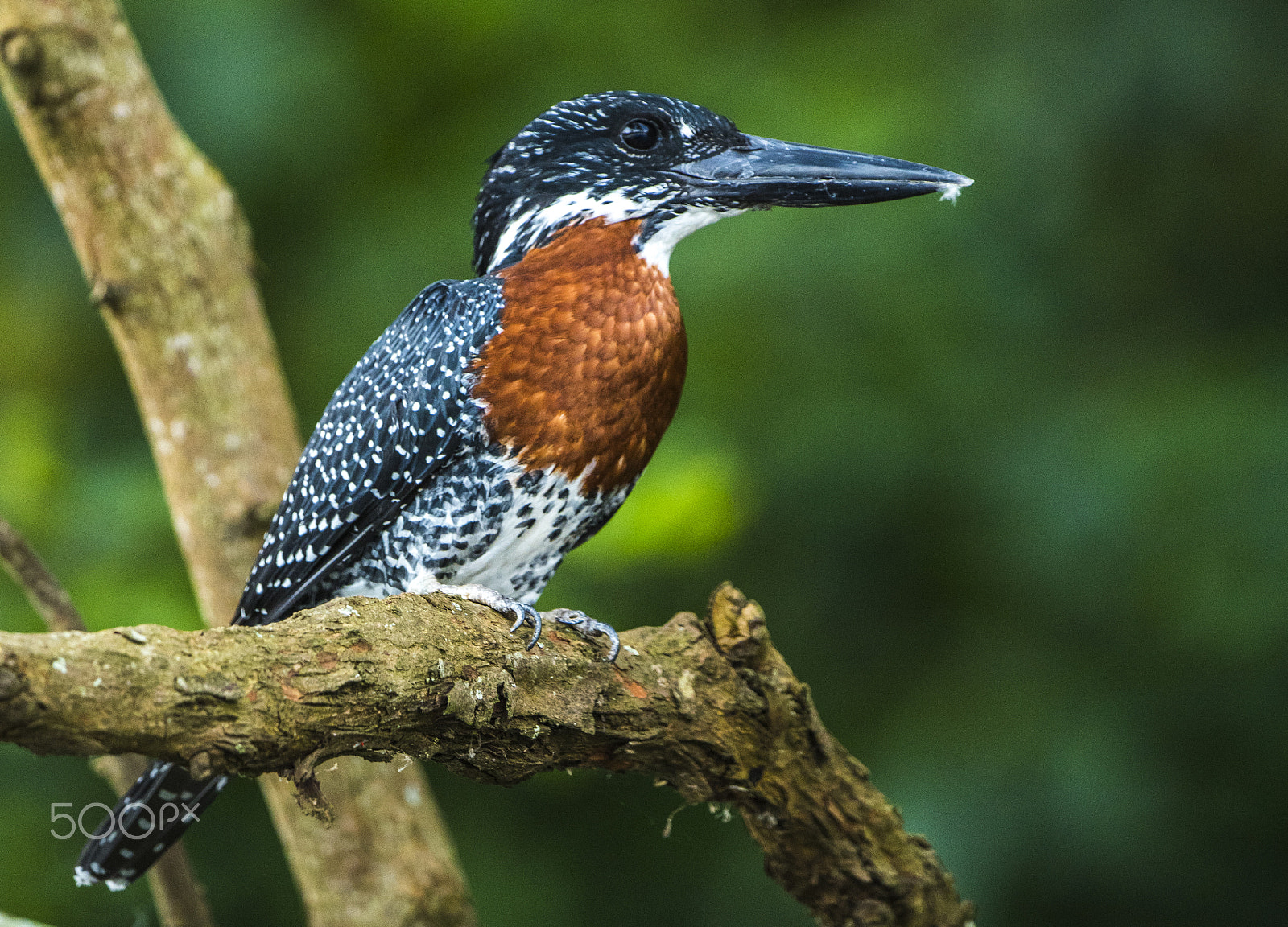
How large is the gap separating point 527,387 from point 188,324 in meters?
0.99

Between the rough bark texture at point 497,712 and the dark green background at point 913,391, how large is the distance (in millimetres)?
977

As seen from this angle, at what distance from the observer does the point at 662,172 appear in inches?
97.2

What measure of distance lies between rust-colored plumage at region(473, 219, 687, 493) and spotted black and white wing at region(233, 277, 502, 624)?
6 cm

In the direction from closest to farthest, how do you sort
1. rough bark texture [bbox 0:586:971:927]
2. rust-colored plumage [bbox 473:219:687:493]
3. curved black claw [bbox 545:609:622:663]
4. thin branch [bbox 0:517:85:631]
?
rough bark texture [bbox 0:586:971:927] → curved black claw [bbox 545:609:622:663] → rust-colored plumage [bbox 473:219:687:493] → thin branch [bbox 0:517:85:631]

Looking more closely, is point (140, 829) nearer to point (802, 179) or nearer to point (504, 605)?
point (504, 605)

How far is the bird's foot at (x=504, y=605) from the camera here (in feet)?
6.76

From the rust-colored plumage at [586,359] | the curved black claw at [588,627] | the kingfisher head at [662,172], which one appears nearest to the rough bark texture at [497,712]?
the curved black claw at [588,627]

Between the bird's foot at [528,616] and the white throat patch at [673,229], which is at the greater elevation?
the white throat patch at [673,229]

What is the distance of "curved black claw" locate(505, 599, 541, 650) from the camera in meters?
2.04

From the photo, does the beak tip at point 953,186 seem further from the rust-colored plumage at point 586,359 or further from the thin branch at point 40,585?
the thin branch at point 40,585

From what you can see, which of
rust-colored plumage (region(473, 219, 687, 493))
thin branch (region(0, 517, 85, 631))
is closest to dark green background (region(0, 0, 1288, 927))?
thin branch (region(0, 517, 85, 631))

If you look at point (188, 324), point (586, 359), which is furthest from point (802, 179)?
point (188, 324)

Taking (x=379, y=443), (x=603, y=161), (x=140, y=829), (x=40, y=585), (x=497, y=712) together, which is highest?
(x=603, y=161)

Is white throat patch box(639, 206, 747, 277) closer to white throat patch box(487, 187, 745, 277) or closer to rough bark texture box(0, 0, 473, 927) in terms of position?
white throat patch box(487, 187, 745, 277)
